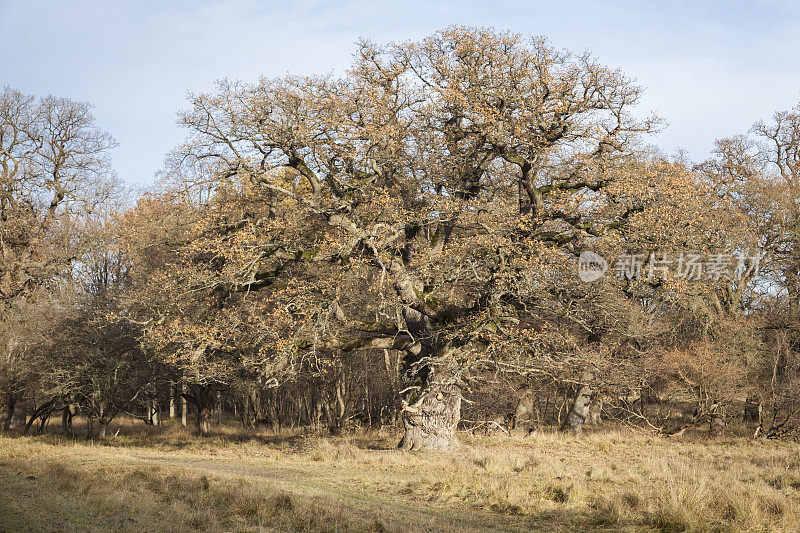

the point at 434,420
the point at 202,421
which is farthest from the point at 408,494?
the point at 202,421

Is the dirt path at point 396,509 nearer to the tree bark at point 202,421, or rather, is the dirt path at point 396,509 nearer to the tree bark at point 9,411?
the tree bark at point 202,421

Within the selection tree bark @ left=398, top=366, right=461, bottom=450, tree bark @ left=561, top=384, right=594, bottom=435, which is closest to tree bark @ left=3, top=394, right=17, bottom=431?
tree bark @ left=398, top=366, right=461, bottom=450

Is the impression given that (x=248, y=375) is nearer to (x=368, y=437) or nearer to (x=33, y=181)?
(x=368, y=437)

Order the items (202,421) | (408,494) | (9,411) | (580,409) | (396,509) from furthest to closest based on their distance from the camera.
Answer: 1. (202,421)
2. (9,411)
3. (580,409)
4. (408,494)
5. (396,509)

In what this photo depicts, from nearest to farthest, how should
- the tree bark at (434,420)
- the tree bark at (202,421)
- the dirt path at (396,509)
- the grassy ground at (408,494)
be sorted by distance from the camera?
the grassy ground at (408,494) → the dirt path at (396,509) → the tree bark at (434,420) → the tree bark at (202,421)

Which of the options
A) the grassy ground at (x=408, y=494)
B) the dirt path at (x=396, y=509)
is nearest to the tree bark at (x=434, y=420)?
the grassy ground at (x=408, y=494)

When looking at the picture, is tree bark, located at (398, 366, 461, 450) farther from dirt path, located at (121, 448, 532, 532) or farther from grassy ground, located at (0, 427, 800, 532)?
dirt path, located at (121, 448, 532, 532)

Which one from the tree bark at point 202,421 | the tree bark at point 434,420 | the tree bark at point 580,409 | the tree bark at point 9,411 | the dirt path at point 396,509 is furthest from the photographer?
the tree bark at point 202,421

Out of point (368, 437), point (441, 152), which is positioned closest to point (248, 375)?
point (368, 437)

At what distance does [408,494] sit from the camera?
13.1m

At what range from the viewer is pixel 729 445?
22.6 meters

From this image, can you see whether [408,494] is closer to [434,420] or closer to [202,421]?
[434,420]

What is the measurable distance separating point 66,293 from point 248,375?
8945mm

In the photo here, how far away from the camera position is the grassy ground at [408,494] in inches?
371
